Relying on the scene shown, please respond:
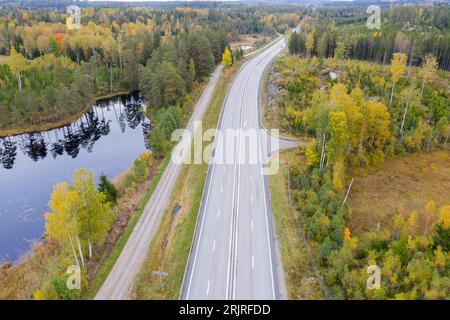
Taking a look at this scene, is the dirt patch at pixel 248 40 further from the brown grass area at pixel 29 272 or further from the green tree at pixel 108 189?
the brown grass area at pixel 29 272

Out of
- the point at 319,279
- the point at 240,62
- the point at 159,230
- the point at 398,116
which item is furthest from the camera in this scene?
the point at 240,62

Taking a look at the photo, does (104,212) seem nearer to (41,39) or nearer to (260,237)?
(260,237)

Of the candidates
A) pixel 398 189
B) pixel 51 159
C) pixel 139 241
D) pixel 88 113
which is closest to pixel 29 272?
pixel 139 241

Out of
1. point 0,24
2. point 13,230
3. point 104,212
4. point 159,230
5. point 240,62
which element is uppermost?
point 0,24

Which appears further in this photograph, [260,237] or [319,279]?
[260,237]

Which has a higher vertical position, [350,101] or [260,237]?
[350,101]

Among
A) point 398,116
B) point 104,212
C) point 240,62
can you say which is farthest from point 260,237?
point 240,62
